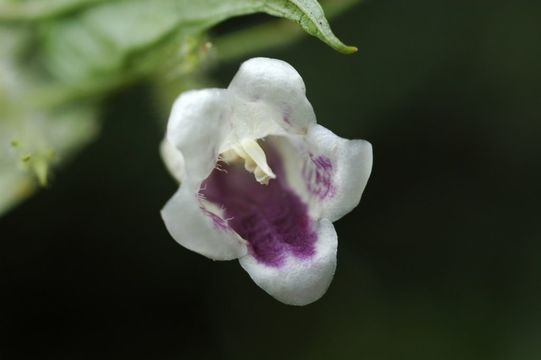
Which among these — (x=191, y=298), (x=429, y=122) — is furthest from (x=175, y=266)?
→ (x=429, y=122)

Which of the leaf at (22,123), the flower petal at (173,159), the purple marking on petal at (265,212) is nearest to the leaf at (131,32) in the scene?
the leaf at (22,123)

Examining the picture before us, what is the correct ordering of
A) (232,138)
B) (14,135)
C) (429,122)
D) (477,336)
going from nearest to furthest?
1. (232,138)
2. (14,135)
3. (477,336)
4. (429,122)

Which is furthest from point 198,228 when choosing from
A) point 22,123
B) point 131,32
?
point 22,123

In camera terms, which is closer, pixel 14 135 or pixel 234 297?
pixel 14 135

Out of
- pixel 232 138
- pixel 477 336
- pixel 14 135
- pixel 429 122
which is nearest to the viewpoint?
pixel 232 138

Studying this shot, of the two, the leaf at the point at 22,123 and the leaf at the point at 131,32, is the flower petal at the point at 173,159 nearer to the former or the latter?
the leaf at the point at 131,32

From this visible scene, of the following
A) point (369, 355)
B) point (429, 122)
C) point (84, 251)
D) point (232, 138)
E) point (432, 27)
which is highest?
point (232, 138)

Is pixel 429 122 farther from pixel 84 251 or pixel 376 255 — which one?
pixel 84 251
